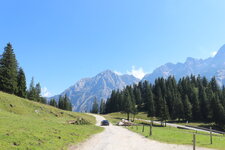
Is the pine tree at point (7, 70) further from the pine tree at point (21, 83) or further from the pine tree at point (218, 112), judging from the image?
the pine tree at point (218, 112)

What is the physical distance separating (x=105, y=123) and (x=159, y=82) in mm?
93238

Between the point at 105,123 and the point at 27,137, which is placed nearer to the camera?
the point at 27,137

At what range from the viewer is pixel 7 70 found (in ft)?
183

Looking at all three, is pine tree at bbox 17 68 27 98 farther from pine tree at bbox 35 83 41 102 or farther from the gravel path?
the gravel path

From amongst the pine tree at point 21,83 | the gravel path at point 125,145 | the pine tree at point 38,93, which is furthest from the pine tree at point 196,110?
the pine tree at point 38,93

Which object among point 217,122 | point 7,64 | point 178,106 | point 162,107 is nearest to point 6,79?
point 7,64

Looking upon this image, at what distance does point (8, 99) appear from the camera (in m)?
42.4

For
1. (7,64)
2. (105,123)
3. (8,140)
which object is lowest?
(105,123)

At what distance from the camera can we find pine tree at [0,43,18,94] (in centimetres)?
5538

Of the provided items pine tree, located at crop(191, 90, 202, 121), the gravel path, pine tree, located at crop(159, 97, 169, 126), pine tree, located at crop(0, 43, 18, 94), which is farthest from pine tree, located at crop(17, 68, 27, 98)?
pine tree, located at crop(191, 90, 202, 121)

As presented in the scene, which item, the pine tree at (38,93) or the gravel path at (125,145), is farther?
the pine tree at (38,93)

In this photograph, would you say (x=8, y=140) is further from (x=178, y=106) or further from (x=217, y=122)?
(x=178, y=106)

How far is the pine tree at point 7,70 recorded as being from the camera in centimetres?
5538

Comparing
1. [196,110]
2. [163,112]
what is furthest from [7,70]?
[196,110]
